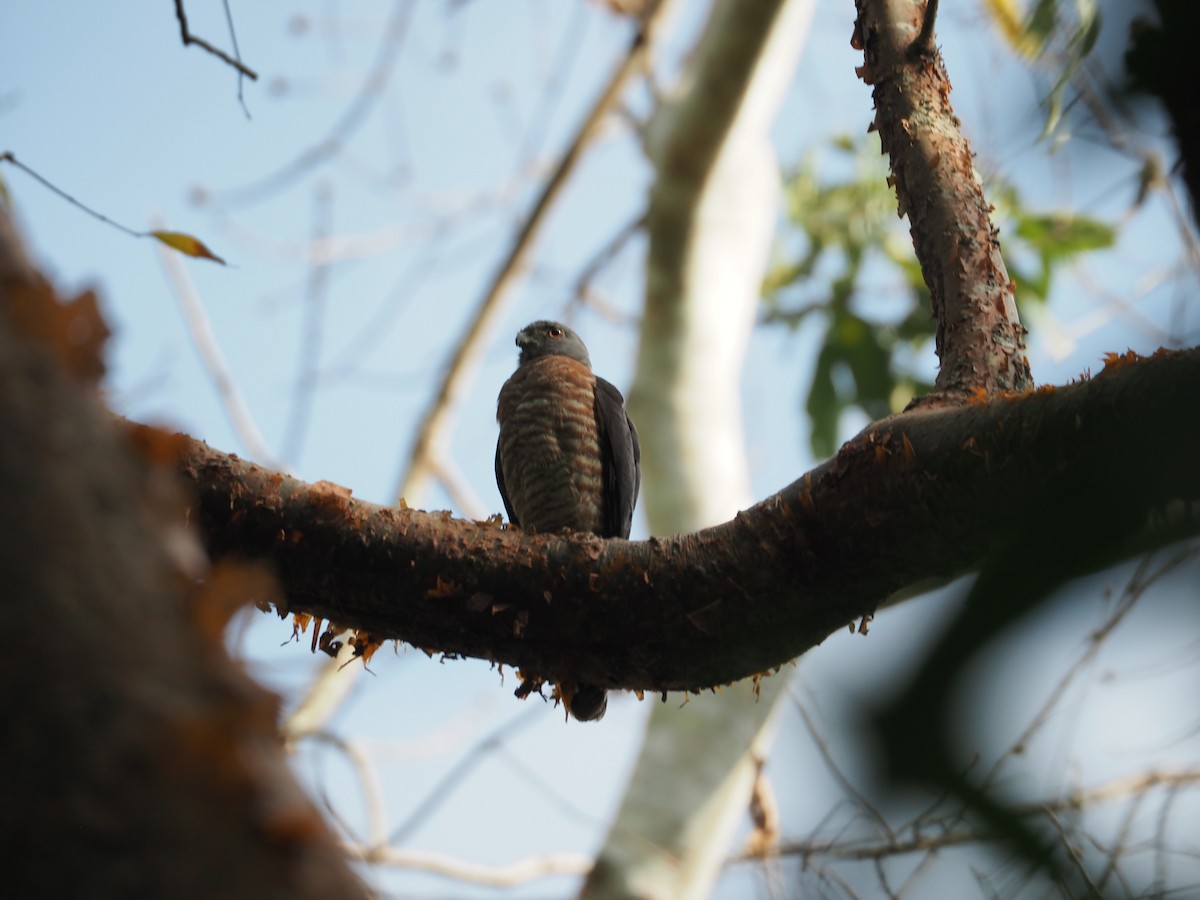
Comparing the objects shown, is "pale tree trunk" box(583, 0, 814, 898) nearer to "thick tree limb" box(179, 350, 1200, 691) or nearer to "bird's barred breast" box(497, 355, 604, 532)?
"bird's barred breast" box(497, 355, 604, 532)

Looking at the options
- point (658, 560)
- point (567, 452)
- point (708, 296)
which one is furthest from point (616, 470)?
point (708, 296)

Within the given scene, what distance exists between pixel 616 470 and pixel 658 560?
1.87 m

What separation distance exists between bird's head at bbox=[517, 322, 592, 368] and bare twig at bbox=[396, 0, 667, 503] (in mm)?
3390

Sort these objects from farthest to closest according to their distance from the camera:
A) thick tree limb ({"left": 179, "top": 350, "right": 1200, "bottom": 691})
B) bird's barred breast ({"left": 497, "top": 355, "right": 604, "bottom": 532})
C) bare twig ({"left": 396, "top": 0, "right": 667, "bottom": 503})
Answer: bare twig ({"left": 396, "top": 0, "right": 667, "bottom": 503}) → bird's barred breast ({"left": 497, "top": 355, "right": 604, "bottom": 532}) → thick tree limb ({"left": 179, "top": 350, "right": 1200, "bottom": 691})

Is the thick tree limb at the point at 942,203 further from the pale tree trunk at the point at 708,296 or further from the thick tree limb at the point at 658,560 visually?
the pale tree trunk at the point at 708,296

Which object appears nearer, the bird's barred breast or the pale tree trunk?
the bird's barred breast

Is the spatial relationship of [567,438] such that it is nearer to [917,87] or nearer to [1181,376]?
[917,87]

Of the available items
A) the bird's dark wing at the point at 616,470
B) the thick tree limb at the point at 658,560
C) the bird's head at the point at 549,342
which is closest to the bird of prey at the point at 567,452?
the bird's dark wing at the point at 616,470

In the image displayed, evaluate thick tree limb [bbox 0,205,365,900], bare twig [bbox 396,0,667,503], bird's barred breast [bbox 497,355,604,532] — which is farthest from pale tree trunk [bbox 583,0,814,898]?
thick tree limb [bbox 0,205,365,900]

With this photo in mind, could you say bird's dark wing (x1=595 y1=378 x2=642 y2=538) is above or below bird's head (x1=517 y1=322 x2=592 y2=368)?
below

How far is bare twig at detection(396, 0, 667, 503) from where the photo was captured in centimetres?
874

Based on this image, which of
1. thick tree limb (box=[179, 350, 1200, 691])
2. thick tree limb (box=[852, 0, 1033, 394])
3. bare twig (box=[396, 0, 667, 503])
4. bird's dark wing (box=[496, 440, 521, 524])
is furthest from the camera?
bare twig (box=[396, 0, 667, 503])

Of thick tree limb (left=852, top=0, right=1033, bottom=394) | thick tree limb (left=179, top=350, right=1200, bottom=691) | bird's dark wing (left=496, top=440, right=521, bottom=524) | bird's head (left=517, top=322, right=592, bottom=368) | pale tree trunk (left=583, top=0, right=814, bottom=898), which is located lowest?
thick tree limb (left=179, top=350, right=1200, bottom=691)

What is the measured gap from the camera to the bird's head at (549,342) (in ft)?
17.3
